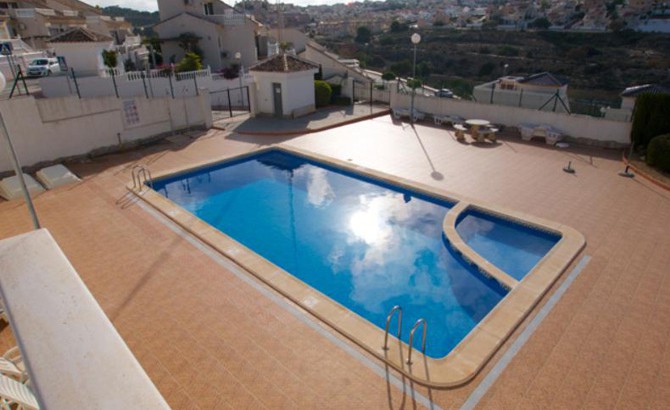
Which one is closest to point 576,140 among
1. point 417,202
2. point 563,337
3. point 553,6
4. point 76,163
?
point 417,202

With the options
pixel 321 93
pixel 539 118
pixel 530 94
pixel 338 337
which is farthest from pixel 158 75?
pixel 338 337

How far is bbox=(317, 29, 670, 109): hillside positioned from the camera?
215 feet

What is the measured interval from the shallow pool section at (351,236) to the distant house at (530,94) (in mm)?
11797

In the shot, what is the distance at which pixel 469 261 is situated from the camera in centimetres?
1020

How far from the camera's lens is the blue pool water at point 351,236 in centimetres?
916

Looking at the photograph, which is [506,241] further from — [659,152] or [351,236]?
[659,152]

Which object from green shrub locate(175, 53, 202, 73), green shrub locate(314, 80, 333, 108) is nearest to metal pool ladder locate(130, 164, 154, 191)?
green shrub locate(314, 80, 333, 108)

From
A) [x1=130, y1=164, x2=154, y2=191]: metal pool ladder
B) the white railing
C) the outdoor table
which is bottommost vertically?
[x1=130, y1=164, x2=154, y2=191]: metal pool ladder

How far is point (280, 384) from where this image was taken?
644 centimetres

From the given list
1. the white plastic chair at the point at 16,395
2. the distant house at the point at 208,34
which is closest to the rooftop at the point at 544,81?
the distant house at the point at 208,34

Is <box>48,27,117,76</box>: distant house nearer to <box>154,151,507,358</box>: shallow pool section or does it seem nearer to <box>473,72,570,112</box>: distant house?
<box>154,151,507,358</box>: shallow pool section

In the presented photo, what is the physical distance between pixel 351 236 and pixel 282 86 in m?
14.6

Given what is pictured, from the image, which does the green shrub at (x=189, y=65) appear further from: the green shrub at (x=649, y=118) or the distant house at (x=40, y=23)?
the green shrub at (x=649, y=118)

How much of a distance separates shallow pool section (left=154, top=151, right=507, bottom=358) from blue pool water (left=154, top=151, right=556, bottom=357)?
0.03 m
